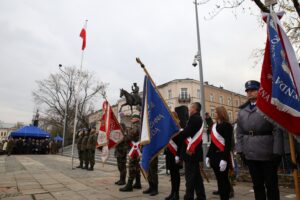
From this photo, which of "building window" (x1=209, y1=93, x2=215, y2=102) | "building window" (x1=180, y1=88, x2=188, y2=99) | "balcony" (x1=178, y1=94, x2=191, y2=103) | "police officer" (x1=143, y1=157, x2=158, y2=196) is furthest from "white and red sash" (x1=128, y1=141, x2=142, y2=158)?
"building window" (x1=209, y1=93, x2=215, y2=102)

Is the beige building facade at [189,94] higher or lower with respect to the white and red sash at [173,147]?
higher

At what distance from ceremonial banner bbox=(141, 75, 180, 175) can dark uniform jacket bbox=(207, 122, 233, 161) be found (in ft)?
2.74

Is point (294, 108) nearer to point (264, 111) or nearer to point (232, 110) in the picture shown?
point (264, 111)

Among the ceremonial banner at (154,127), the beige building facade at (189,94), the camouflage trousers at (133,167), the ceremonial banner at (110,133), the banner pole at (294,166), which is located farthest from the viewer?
the beige building facade at (189,94)

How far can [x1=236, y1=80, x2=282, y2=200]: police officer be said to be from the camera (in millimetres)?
3142

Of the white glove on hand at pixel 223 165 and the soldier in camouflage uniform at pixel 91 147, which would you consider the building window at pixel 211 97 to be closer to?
the soldier in camouflage uniform at pixel 91 147

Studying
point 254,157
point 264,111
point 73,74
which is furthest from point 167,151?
point 73,74

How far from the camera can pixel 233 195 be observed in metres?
5.36

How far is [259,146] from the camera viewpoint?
3268 mm

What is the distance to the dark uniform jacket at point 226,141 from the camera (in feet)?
13.0

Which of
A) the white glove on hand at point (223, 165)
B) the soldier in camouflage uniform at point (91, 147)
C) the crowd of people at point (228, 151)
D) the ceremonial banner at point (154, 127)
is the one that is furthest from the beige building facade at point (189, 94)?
the white glove on hand at point (223, 165)

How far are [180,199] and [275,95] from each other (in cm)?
312

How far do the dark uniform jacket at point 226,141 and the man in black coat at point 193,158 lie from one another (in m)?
0.36

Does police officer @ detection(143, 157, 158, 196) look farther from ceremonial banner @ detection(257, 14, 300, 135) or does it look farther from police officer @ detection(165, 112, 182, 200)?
ceremonial banner @ detection(257, 14, 300, 135)
